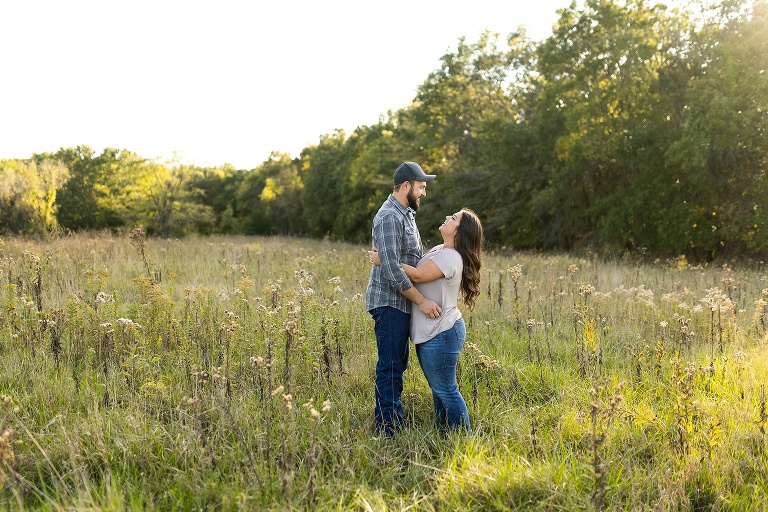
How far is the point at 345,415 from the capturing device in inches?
172

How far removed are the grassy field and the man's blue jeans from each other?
187mm

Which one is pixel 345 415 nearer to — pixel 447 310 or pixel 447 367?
pixel 447 367

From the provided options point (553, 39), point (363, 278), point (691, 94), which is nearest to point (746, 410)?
point (363, 278)

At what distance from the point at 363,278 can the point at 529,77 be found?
832 inches

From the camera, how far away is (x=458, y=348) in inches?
156

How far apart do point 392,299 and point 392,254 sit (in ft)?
1.17

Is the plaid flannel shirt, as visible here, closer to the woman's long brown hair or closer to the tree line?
the woman's long brown hair

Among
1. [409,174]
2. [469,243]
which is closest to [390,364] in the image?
[469,243]

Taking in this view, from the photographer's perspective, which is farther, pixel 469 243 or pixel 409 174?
pixel 409 174

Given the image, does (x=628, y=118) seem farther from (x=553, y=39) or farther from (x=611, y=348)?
(x=611, y=348)

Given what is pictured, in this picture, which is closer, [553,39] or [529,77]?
[553,39]

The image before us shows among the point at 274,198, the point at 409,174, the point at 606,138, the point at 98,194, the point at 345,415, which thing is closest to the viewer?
the point at 409,174

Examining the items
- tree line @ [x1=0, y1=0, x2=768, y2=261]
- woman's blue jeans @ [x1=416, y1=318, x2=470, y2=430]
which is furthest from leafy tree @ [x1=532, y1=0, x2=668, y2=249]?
woman's blue jeans @ [x1=416, y1=318, x2=470, y2=430]

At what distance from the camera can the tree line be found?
15.8 meters
